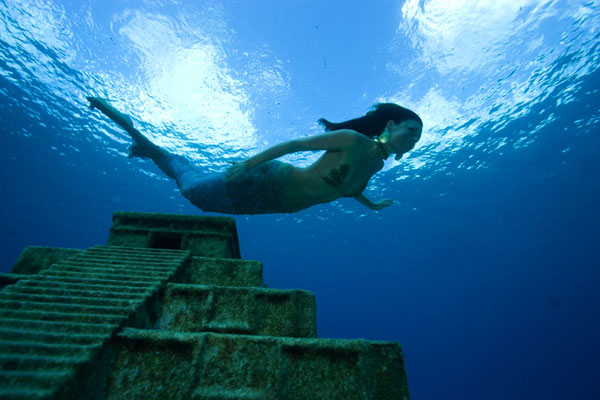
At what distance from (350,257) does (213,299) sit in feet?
139

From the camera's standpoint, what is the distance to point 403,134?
3346mm

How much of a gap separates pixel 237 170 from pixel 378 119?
85.8 inches

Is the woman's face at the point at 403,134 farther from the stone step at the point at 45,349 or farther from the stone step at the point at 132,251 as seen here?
the stone step at the point at 45,349

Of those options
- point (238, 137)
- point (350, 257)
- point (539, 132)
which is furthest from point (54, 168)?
point (539, 132)

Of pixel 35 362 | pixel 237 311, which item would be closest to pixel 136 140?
pixel 237 311

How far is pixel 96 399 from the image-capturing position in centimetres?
127

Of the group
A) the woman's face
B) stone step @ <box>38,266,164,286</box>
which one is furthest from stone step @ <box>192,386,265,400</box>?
the woman's face

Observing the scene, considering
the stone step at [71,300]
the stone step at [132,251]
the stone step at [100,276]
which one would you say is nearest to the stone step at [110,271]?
the stone step at [100,276]

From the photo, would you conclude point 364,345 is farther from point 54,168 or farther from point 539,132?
point 54,168

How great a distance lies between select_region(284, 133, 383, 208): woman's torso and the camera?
10.6ft

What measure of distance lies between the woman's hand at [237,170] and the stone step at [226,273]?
3.51 ft

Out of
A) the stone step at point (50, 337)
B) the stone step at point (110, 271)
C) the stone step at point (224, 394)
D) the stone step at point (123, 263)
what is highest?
the stone step at point (123, 263)

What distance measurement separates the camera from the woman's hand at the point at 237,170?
3117 millimetres

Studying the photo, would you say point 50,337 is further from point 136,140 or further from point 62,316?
point 136,140
